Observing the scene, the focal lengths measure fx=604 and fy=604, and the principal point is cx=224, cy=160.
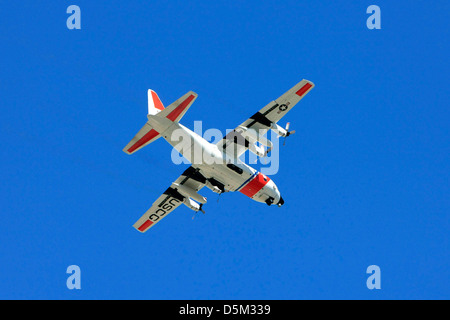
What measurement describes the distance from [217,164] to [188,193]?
3826mm

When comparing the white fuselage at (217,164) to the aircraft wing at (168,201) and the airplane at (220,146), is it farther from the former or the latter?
the aircraft wing at (168,201)

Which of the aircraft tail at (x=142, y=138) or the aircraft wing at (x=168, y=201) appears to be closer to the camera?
the aircraft tail at (x=142, y=138)

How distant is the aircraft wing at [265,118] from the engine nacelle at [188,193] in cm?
376

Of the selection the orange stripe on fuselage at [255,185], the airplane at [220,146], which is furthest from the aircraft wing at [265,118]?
the orange stripe on fuselage at [255,185]

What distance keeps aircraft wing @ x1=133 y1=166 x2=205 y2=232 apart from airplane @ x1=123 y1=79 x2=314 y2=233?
0.06 meters

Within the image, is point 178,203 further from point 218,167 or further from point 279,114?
point 279,114

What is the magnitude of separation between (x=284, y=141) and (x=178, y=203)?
782cm

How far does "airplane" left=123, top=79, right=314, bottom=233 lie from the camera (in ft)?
98.5

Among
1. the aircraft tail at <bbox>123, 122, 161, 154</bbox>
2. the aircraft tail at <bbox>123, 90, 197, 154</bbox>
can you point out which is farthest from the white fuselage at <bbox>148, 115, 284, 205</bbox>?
the aircraft tail at <bbox>123, 122, 161, 154</bbox>

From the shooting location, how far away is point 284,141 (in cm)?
3144

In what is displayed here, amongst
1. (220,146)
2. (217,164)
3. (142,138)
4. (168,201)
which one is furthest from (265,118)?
(168,201)

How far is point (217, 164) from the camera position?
103 feet

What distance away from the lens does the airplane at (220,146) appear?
30.0 metres

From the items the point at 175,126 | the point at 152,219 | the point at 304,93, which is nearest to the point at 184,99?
the point at 175,126
